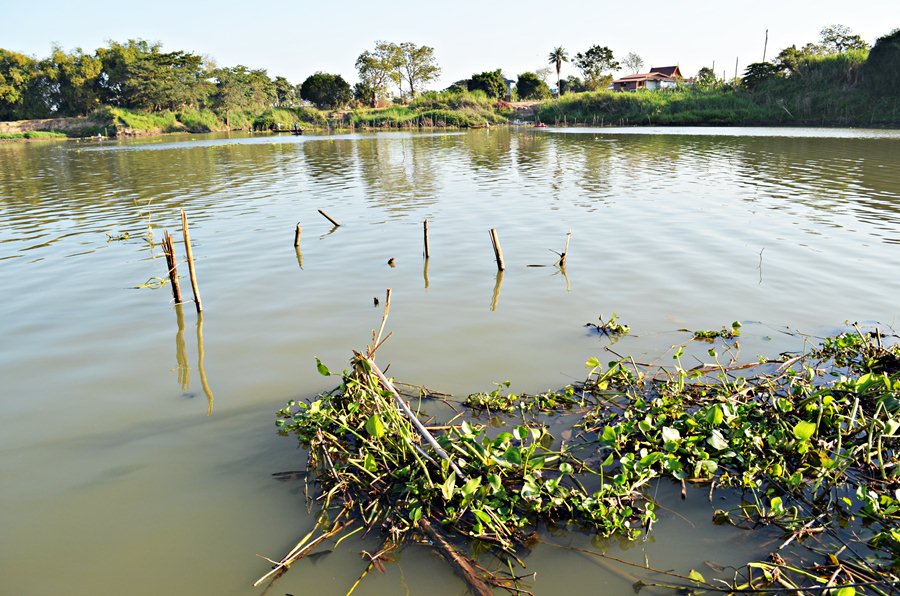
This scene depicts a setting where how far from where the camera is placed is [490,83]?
82.2 meters

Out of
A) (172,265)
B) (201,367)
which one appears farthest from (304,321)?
(172,265)

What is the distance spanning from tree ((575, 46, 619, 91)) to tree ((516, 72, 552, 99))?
7251mm

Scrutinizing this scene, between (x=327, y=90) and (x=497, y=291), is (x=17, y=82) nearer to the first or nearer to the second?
(x=327, y=90)

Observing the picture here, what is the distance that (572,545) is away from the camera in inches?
Result: 141

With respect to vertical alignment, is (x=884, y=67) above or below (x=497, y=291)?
above

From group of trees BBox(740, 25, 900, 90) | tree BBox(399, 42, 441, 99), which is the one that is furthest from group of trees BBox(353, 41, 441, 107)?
group of trees BBox(740, 25, 900, 90)

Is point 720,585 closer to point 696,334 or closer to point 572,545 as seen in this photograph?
point 572,545

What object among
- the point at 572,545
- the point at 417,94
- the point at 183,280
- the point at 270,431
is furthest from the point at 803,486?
→ the point at 417,94

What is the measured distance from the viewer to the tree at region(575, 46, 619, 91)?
286 ft

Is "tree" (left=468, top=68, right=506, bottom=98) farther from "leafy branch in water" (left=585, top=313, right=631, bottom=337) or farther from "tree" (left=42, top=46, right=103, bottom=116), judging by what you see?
"leafy branch in water" (left=585, top=313, right=631, bottom=337)

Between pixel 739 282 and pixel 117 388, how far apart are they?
27.1 feet

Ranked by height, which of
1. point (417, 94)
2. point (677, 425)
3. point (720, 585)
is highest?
point (417, 94)

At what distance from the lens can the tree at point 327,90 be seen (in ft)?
274

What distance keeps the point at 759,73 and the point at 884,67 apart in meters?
11.4
